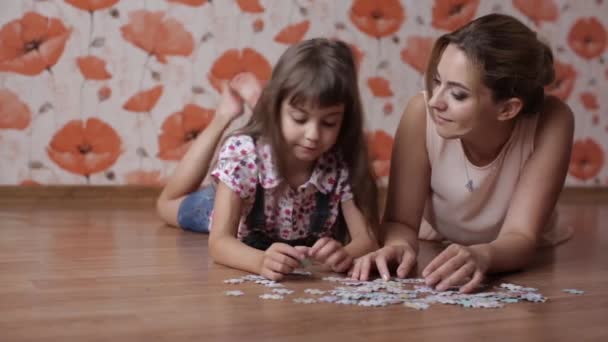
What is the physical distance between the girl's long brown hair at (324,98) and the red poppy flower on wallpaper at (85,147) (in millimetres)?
1771

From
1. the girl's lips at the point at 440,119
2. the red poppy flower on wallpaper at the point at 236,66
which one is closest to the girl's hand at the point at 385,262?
the girl's lips at the point at 440,119

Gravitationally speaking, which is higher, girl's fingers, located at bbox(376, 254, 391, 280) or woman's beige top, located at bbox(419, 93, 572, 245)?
woman's beige top, located at bbox(419, 93, 572, 245)

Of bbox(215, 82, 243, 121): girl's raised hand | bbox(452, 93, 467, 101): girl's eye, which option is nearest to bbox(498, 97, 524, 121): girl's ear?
bbox(452, 93, 467, 101): girl's eye

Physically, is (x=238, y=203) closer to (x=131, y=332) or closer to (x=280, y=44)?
(x=131, y=332)

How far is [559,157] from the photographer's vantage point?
7.04 feet

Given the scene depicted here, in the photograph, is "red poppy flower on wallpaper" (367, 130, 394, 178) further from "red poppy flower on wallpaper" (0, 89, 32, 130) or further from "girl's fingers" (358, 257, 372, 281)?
"girl's fingers" (358, 257, 372, 281)

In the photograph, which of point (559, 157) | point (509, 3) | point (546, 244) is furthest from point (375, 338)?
point (509, 3)

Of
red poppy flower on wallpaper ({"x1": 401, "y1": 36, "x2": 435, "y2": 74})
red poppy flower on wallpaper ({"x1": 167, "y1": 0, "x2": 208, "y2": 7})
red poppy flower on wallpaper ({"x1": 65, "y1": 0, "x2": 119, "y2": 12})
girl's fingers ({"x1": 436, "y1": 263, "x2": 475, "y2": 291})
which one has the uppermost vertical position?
red poppy flower on wallpaper ({"x1": 167, "y1": 0, "x2": 208, "y2": 7})

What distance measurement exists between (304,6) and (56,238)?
80.6 inches

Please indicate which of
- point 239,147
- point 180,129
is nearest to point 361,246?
point 239,147

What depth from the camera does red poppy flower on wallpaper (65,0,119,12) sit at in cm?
374

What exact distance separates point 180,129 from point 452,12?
171cm

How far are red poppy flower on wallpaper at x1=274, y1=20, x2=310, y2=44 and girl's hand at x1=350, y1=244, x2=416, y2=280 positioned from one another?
226 cm

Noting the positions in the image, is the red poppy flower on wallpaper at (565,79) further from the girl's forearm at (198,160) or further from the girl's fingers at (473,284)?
the girl's fingers at (473,284)
